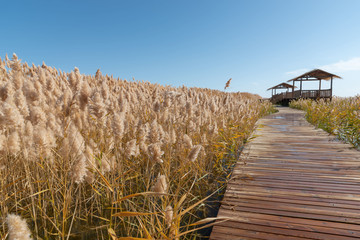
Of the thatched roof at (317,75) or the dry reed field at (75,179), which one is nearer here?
the dry reed field at (75,179)

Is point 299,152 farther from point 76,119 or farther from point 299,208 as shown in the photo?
point 76,119

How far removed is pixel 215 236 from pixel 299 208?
92 cm

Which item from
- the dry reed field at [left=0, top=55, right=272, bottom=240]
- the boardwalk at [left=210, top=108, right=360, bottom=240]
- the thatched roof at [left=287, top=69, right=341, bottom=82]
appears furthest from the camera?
the thatched roof at [left=287, top=69, right=341, bottom=82]

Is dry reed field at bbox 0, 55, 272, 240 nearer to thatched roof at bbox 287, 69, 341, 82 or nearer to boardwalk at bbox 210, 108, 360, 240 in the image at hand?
boardwalk at bbox 210, 108, 360, 240

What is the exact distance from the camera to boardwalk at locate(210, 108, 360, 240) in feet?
5.32

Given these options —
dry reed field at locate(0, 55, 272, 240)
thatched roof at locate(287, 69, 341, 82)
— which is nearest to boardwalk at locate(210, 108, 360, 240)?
dry reed field at locate(0, 55, 272, 240)

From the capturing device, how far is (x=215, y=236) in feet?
5.09

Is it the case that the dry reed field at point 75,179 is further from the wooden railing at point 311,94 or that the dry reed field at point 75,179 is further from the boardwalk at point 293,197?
the wooden railing at point 311,94

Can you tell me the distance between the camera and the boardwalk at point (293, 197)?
1.62 metres

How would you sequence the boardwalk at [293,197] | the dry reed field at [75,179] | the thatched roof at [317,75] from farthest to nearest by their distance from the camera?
the thatched roof at [317,75] < the boardwalk at [293,197] < the dry reed field at [75,179]

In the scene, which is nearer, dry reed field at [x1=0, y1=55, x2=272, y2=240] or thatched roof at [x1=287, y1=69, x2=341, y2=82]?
dry reed field at [x1=0, y1=55, x2=272, y2=240]

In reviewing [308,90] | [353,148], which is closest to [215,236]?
[353,148]

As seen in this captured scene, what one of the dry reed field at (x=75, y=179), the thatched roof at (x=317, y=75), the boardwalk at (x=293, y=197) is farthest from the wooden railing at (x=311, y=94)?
the dry reed field at (x=75, y=179)

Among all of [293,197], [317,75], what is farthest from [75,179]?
[317,75]
